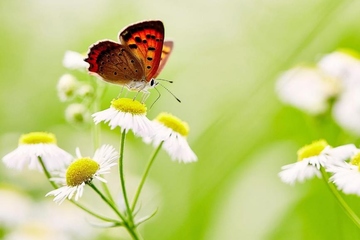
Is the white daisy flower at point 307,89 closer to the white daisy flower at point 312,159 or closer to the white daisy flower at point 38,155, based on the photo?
the white daisy flower at point 312,159

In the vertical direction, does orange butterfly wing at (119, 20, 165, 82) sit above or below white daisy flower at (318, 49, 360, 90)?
above

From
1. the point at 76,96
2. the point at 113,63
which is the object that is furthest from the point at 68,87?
the point at 113,63

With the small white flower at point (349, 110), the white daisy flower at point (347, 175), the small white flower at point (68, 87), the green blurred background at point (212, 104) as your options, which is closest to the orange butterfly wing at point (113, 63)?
the small white flower at point (68, 87)

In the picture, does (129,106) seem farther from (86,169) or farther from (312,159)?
(312,159)

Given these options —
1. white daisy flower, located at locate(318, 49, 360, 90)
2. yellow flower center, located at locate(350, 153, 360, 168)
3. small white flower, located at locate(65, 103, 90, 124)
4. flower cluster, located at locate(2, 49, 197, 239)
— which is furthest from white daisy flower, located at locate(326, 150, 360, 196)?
white daisy flower, located at locate(318, 49, 360, 90)

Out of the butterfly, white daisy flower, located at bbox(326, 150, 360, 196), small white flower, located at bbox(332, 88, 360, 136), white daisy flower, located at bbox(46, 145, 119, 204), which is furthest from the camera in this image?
small white flower, located at bbox(332, 88, 360, 136)

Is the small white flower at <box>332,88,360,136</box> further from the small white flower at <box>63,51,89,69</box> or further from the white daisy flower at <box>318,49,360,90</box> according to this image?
the small white flower at <box>63,51,89,69</box>
